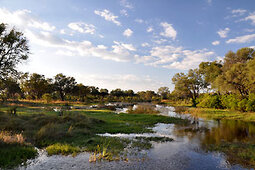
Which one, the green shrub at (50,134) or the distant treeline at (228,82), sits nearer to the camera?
the green shrub at (50,134)

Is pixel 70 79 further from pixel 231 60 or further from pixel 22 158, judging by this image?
pixel 22 158

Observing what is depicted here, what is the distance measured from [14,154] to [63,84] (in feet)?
299

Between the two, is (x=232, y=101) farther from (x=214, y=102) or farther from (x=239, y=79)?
(x=214, y=102)

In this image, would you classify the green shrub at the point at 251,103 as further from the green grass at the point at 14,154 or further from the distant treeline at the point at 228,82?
the green grass at the point at 14,154

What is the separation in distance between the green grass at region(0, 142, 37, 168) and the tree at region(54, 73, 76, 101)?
3500 inches

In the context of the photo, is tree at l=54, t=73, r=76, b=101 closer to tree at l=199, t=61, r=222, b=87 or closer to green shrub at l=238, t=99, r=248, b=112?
tree at l=199, t=61, r=222, b=87

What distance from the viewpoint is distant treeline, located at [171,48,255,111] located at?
43.3 metres

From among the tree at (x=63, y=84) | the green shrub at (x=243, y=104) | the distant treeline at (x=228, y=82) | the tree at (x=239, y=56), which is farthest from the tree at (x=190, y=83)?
the tree at (x=63, y=84)

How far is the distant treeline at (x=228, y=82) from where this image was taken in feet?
142

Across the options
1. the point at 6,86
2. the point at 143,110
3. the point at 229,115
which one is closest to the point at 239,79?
the point at 229,115

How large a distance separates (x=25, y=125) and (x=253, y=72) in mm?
49340

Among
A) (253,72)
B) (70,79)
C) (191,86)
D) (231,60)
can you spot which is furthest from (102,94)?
(253,72)

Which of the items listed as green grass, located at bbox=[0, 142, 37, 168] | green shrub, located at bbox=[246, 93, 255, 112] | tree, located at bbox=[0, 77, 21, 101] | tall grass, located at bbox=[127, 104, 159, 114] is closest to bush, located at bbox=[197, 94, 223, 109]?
green shrub, located at bbox=[246, 93, 255, 112]

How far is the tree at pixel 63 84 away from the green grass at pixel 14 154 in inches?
3500
